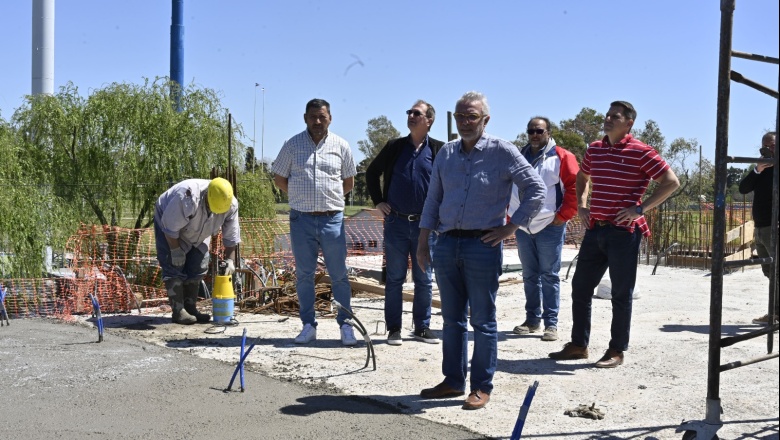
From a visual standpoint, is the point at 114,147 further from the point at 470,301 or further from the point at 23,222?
the point at 470,301

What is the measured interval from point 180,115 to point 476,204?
12.7 m

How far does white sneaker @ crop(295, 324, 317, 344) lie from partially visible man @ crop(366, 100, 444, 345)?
684 mm

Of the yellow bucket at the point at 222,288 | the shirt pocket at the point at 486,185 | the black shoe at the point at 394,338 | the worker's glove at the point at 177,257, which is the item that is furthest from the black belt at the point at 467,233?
the worker's glove at the point at 177,257

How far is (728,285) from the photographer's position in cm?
1169

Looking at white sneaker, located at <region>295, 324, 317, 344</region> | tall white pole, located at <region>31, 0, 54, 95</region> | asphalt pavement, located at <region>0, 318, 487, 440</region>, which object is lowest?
asphalt pavement, located at <region>0, 318, 487, 440</region>

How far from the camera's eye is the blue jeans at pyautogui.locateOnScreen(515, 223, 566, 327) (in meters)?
7.51

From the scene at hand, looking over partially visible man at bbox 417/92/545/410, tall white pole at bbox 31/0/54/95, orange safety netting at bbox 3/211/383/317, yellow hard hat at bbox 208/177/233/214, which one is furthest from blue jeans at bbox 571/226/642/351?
tall white pole at bbox 31/0/54/95

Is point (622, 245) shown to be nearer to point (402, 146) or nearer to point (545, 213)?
point (545, 213)

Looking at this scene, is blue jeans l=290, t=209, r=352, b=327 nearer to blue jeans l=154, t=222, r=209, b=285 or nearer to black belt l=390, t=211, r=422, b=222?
black belt l=390, t=211, r=422, b=222

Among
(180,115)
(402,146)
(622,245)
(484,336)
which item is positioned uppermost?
(180,115)

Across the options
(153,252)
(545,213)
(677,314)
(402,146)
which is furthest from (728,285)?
(153,252)

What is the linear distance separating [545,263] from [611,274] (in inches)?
51.6

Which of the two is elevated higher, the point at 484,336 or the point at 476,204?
the point at 476,204

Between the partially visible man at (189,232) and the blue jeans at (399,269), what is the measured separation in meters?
1.79
